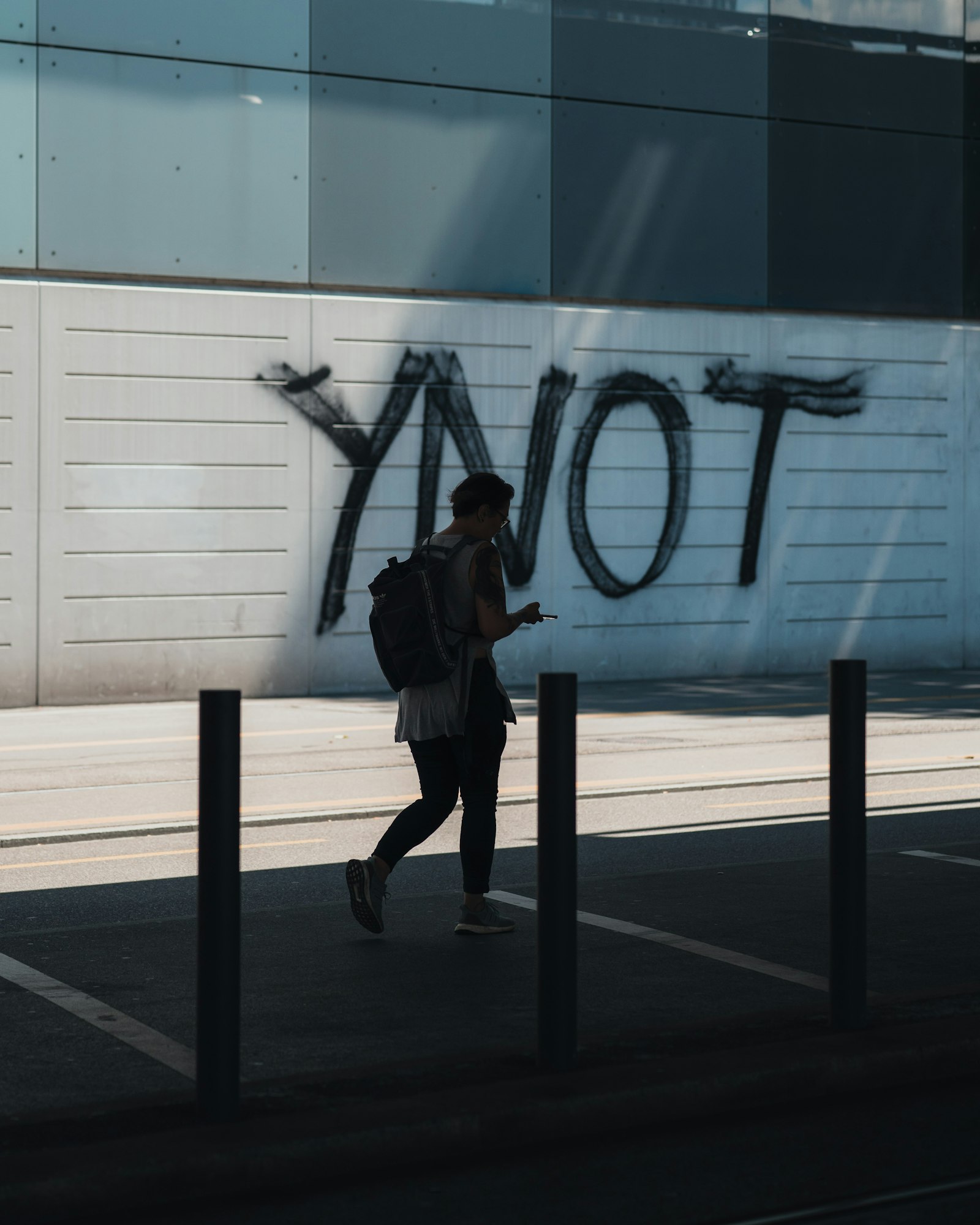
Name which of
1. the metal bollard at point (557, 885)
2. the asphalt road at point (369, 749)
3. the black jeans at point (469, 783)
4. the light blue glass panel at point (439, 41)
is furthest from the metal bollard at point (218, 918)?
the light blue glass panel at point (439, 41)

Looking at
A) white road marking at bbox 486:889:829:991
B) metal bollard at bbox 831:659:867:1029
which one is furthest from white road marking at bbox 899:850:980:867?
metal bollard at bbox 831:659:867:1029

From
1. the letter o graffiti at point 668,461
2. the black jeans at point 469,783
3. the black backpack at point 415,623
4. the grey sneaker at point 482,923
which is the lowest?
the grey sneaker at point 482,923

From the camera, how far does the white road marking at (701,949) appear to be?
5.88m

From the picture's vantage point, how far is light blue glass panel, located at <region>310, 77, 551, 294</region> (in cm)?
1688

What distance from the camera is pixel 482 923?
6562mm

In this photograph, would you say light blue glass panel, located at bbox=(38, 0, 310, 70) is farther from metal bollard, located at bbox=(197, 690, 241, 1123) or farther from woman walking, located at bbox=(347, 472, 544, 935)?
metal bollard, located at bbox=(197, 690, 241, 1123)

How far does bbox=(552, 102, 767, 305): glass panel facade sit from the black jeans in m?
11.9

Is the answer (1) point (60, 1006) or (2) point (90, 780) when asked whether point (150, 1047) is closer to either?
(1) point (60, 1006)

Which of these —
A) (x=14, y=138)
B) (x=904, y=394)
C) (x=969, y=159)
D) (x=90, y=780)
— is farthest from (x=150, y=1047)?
(x=969, y=159)

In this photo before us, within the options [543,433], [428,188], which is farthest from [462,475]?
[428,188]

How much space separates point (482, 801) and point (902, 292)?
47.7 feet

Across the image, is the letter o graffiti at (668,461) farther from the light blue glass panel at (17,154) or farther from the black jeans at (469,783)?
the black jeans at (469,783)

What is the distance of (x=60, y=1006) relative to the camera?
17.9 feet

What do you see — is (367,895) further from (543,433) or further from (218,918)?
(543,433)
